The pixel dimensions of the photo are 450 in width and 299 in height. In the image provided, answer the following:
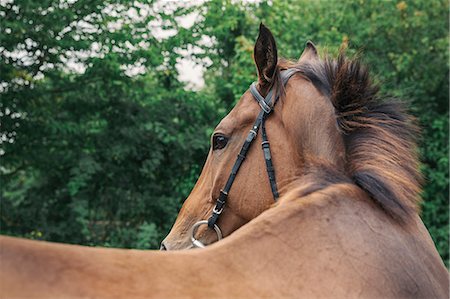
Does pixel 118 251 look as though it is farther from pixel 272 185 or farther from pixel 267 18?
pixel 267 18

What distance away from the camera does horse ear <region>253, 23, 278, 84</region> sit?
308 centimetres

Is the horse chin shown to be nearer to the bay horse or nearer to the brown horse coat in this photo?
the bay horse

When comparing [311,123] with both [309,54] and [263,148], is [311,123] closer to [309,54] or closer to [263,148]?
[263,148]

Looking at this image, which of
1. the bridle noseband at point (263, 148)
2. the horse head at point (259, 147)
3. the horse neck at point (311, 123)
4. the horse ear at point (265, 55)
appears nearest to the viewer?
the horse neck at point (311, 123)

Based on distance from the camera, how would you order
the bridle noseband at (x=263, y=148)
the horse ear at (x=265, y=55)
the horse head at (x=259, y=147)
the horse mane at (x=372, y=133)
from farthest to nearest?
the horse ear at (x=265, y=55) < the bridle noseband at (x=263, y=148) < the horse head at (x=259, y=147) < the horse mane at (x=372, y=133)

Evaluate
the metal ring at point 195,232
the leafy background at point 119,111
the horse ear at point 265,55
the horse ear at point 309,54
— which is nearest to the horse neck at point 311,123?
the horse ear at point 265,55

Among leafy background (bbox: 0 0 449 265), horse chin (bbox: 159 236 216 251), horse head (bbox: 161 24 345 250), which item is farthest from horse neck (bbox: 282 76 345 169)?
leafy background (bbox: 0 0 449 265)

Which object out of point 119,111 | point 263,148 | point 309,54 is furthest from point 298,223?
point 119,111

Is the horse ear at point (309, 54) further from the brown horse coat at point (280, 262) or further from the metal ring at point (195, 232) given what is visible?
the brown horse coat at point (280, 262)

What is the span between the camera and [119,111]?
8.73 m

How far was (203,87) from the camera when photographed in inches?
421

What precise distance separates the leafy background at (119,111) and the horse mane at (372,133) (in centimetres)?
495

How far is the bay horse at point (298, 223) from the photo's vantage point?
5.13 ft

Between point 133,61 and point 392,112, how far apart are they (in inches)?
234
